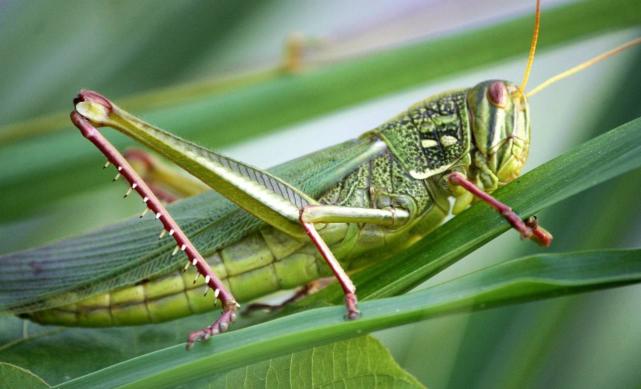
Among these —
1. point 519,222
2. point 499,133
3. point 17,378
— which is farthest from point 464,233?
point 17,378

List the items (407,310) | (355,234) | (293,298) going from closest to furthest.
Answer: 1. (407,310)
2. (355,234)
3. (293,298)

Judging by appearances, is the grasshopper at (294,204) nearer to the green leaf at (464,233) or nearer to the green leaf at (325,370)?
the green leaf at (464,233)

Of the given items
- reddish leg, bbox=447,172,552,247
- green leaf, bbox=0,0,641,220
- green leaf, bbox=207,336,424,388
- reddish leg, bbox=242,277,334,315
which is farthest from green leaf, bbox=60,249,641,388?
green leaf, bbox=0,0,641,220

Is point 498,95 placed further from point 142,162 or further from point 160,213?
point 142,162

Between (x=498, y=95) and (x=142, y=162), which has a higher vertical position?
(x=142, y=162)

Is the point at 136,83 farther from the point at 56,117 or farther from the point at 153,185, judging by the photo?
the point at 153,185

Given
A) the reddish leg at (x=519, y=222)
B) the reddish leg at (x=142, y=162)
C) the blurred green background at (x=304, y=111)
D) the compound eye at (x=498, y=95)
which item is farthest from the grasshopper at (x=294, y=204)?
the reddish leg at (x=142, y=162)

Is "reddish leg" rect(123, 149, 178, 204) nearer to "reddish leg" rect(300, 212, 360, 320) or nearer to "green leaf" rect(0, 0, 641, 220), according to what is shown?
"green leaf" rect(0, 0, 641, 220)

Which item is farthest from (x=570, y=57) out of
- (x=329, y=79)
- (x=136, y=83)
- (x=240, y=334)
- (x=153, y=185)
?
(x=240, y=334)
